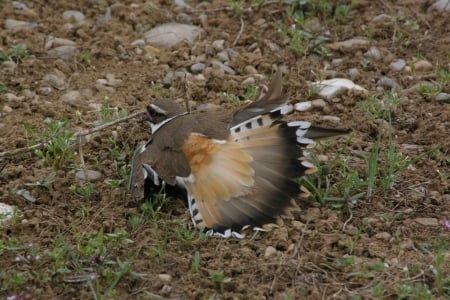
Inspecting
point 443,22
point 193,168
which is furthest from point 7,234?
point 443,22

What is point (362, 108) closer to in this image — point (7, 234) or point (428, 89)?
point (428, 89)

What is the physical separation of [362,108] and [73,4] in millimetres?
2842

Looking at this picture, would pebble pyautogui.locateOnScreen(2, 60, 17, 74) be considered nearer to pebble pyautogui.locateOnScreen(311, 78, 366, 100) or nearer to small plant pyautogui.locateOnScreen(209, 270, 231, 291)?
pebble pyautogui.locateOnScreen(311, 78, 366, 100)

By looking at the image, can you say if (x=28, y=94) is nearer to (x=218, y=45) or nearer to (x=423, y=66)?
(x=218, y=45)

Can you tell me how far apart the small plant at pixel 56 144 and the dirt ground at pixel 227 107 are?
0.05 meters

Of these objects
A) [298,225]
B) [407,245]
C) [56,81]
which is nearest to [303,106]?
[298,225]

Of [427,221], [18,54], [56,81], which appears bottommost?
[427,221]

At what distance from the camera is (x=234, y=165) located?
16.2 ft

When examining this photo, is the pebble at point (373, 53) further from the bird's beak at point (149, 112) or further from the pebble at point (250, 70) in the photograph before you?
the bird's beak at point (149, 112)

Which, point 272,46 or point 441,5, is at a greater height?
point 441,5

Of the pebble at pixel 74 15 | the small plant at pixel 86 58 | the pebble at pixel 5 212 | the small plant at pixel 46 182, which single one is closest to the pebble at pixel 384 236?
the small plant at pixel 46 182

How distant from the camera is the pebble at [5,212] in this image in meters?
4.92

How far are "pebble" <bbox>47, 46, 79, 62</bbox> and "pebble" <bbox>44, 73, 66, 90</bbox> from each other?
0.98 ft

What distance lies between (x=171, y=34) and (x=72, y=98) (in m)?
1.16
